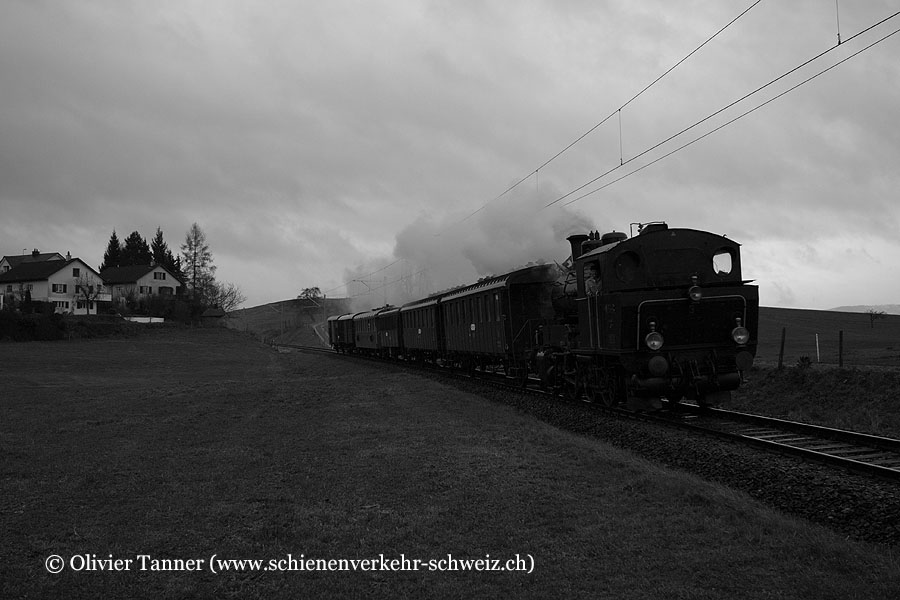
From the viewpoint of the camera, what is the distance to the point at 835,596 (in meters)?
4.93

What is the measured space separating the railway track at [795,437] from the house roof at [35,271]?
290 ft

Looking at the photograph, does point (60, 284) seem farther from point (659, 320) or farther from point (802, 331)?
point (659, 320)

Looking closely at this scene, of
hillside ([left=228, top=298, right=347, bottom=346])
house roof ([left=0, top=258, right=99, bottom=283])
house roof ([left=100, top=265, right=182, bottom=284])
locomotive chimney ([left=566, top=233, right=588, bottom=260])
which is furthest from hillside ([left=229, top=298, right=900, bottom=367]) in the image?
house roof ([left=0, top=258, right=99, bottom=283])

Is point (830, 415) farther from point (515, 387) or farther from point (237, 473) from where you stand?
point (237, 473)

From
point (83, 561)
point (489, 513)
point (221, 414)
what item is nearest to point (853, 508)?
point (489, 513)

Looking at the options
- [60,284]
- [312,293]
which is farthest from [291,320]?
[60,284]

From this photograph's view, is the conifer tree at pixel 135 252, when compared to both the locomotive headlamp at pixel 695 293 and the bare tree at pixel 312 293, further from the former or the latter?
the locomotive headlamp at pixel 695 293

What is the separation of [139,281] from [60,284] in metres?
13.6

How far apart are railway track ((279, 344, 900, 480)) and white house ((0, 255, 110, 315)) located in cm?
8282

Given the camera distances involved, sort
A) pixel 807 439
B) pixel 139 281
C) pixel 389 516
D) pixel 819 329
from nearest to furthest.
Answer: pixel 389 516 → pixel 807 439 → pixel 819 329 → pixel 139 281

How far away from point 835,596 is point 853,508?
2.64m

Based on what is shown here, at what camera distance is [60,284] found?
282 feet

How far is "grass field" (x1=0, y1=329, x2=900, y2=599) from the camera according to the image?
212 inches

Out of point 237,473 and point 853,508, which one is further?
point 237,473
